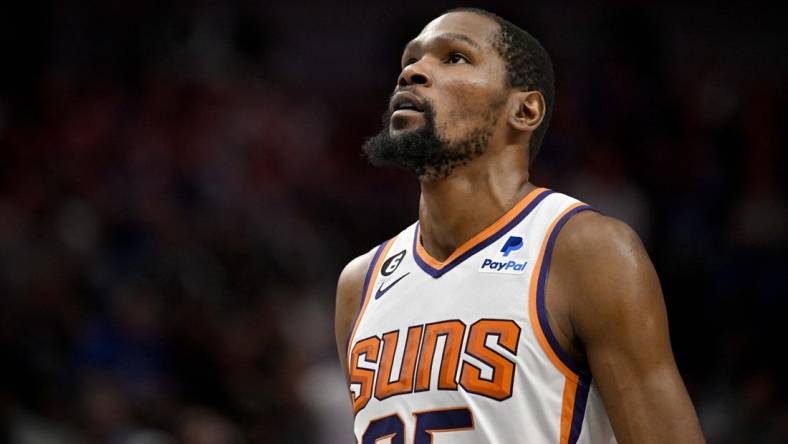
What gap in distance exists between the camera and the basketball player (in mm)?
2895

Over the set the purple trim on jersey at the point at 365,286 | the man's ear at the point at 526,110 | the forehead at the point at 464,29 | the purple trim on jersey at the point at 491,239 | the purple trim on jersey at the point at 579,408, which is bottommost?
the purple trim on jersey at the point at 579,408

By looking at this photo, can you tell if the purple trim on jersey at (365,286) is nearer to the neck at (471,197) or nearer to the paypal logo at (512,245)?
the neck at (471,197)

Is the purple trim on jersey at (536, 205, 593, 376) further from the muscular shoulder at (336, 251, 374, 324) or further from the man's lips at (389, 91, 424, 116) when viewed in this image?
the muscular shoulder at (336, 251, 374, 324)

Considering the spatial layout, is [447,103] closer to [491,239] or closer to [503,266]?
[491,239]

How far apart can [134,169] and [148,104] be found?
0.88 m

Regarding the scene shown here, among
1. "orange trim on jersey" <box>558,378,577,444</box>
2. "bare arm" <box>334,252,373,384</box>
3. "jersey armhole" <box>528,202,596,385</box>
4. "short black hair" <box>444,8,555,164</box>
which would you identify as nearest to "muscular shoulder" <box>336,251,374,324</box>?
"bare arm" <box>334,252,373,384</box>

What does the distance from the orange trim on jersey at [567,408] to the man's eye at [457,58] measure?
1.02 m

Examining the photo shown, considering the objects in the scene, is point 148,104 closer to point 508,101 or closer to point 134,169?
point 134,169

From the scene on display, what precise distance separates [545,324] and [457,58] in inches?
35.5

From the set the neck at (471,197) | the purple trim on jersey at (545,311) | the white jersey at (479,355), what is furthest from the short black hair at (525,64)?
the purple trim on jersey at (545,311)

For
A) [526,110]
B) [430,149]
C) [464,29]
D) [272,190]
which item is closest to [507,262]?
[430,149]

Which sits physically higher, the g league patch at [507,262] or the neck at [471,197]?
the neck at [471,197]

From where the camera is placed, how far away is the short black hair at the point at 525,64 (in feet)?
11.2

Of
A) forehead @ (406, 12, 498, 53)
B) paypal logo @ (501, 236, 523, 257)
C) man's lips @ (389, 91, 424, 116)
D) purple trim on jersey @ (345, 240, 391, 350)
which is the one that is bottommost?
paypal logo @ (501, 236, 523, 257)
